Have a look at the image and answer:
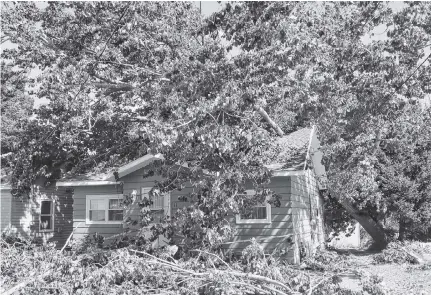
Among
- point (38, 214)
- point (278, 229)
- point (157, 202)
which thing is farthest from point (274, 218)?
point (38, 214)

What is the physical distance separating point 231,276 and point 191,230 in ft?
10.9

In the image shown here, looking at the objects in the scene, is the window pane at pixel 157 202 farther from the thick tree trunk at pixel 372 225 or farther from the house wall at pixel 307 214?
the thick tree trunk at pixel 372 225

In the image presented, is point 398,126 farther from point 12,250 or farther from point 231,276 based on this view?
point 12,250

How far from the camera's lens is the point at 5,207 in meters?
19.2

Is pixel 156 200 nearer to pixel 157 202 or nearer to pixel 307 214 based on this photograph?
pixel 157 202

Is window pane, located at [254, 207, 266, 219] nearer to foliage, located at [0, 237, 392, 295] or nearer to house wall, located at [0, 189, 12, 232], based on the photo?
foliage, located at [0, 237, 392, 295]

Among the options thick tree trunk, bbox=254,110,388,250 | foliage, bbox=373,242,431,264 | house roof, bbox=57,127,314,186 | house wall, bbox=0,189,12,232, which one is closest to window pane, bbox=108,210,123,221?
house roof, bbox=57,127,314,186

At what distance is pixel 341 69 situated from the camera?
542 inches

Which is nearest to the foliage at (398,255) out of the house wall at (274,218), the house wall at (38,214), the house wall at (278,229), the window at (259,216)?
the house wall at (274,218)

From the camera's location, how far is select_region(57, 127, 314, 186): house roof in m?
12.7

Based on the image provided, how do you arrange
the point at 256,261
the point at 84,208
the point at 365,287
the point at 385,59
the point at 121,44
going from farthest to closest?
the point at 84,208 < the point at 121,44 < the point at 385,59 < the point at 256,261 < the point at 365,287

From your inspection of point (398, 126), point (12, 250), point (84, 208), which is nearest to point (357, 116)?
point (398, 126)

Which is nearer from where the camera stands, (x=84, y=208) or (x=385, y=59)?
(x=385, y=59)

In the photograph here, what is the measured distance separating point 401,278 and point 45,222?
15.3 metres
